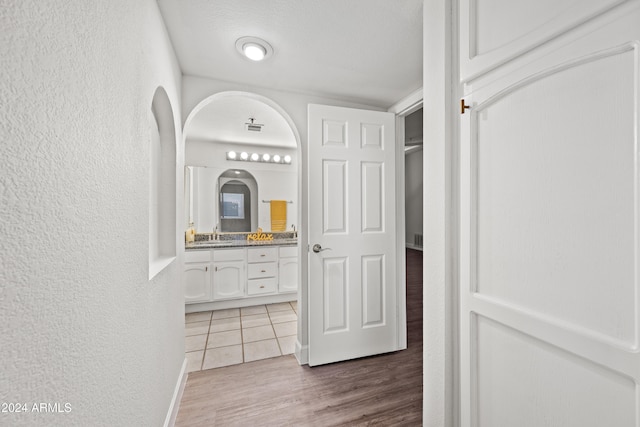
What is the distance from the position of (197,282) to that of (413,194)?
523 centimetres

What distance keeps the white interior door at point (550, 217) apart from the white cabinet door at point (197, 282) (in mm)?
3215

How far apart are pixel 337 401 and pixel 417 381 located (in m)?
0.66

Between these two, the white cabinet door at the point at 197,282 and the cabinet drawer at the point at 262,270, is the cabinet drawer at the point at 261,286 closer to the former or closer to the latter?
the cabinet drawer at the point at 262,270

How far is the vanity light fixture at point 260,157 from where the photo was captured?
4.20m

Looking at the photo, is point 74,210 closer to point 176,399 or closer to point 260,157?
point 176,399

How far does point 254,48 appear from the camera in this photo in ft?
5.59

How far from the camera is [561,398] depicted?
2.68ft

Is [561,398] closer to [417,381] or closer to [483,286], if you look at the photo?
[483,286]

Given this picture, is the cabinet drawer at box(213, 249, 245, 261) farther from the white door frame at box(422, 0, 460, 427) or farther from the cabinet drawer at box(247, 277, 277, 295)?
the white door frame at box(422, 0, 460, 427)

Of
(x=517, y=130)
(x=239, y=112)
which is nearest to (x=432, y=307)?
(x=517, y=130)

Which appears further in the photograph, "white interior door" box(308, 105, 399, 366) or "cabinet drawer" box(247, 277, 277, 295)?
"cabinet drawer" box(247, 277, 277, 295)

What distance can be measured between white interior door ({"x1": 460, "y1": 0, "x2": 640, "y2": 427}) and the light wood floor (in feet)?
2.57

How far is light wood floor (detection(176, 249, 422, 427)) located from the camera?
1.67m

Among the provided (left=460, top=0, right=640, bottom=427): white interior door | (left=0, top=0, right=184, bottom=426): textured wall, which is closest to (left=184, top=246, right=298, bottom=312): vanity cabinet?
(left=0, top=0, right=184, bottom=426): textured wall
